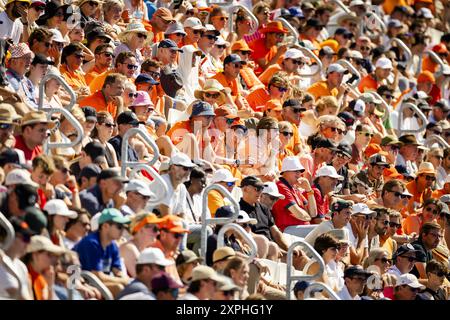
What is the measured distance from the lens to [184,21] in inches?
706

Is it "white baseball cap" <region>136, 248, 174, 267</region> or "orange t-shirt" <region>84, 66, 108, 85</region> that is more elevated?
"orange t-shirt" <region>84, 66, 108, 85</region>

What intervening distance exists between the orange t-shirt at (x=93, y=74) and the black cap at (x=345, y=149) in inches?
102

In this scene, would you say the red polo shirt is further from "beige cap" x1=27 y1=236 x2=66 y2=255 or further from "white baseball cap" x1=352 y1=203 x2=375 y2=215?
"beige cap" x1=27 y1=236 x2=66 y2=255

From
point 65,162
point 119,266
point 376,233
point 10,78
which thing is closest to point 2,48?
point 10,78

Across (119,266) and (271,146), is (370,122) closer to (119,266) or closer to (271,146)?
(271,146)

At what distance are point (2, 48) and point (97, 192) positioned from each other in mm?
2144

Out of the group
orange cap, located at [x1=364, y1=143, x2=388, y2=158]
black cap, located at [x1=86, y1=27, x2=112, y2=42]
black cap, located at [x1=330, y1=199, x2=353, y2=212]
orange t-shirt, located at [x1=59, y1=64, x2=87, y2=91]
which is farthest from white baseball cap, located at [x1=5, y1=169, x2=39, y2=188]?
orange cap, located at [x1=364, y1=143, x2=388, y2=158]

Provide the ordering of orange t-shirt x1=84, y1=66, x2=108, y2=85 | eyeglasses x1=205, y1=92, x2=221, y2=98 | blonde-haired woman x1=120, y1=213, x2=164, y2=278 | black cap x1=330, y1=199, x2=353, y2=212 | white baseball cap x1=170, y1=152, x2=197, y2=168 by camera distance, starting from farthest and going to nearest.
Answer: eyeglasses x1=205, y1=92, x2=221, y2=98 → orange t-shirt x1=84, y1=66, x2=108, y2=85 → black cap x1=330, y1=199, x2=353, y2=212 → white baseball cap x1=170, y1=152, x2=197, y2=168 → blonde-haired woman x1=120, y1=213, x2=164, y2=278

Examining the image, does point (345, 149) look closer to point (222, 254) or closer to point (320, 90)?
point (320, 90)

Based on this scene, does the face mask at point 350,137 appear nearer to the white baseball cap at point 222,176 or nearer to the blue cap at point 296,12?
the blue cap at point 296,12

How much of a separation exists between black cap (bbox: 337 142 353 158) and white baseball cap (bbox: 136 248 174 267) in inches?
206

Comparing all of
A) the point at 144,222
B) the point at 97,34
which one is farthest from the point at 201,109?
the point at 144,222

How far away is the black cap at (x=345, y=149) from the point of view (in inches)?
651

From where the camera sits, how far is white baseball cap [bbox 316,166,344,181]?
15836mm
